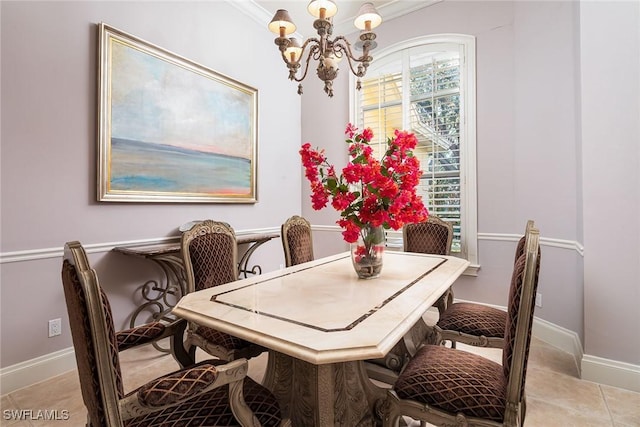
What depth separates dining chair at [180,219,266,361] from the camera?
5.50 ft

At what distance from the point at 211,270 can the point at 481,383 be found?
152 centimetres

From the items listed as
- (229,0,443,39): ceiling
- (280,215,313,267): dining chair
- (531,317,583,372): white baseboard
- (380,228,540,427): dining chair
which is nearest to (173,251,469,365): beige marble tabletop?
(380,228,540,427): dining chair

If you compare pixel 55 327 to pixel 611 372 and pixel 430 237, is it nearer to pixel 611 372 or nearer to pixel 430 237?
pixel 430 237

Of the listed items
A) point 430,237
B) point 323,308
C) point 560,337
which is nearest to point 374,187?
point 323,308

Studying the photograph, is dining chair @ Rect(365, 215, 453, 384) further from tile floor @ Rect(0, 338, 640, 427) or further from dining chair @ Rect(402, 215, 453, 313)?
tile floor @ Rect(0, 338, 640, 427)

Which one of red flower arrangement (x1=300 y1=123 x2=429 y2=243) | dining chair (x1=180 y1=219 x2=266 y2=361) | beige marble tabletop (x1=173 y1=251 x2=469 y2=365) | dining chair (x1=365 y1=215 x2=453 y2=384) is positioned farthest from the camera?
dining chair (x1=365 y1=215 x2=453 y2=384)

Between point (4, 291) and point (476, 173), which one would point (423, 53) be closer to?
point (476, 173)

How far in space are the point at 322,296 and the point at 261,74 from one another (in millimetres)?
3385

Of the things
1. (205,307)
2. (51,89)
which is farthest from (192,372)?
(51,89)

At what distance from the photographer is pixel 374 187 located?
5.00 feet

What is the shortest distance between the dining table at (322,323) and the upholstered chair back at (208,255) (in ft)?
1.18

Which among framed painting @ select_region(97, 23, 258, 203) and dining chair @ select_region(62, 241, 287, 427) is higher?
framed painting @ select_region(97, 23, 258, 203)

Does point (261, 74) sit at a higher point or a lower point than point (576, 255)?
higher

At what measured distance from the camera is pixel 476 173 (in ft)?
10.9
